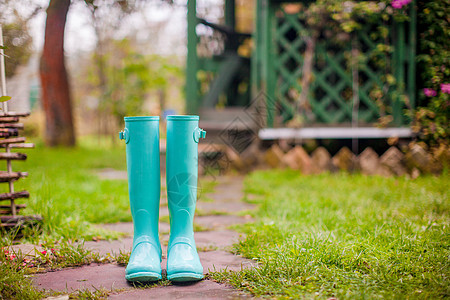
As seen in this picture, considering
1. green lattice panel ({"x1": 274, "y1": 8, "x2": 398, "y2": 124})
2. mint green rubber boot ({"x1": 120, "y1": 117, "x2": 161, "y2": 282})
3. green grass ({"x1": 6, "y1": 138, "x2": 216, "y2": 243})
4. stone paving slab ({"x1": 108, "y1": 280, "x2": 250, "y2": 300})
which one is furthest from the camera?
green lattice panel ({"x1": 274, "y1": 8, "x2": 398, "y2": 124})

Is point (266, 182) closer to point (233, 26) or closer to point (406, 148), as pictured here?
point (406, 148)

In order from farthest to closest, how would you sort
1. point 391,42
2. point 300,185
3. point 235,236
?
point 391,42
point 300,185
point 235,236

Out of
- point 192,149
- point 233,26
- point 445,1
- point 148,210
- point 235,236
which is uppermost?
point 233,26

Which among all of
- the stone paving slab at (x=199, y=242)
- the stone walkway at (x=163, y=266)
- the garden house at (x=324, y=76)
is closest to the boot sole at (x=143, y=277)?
the stone walkway at (x=163, y=266)

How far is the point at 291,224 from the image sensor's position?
194cm

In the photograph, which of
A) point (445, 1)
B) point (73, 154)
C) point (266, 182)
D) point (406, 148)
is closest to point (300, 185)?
point (266, 182)

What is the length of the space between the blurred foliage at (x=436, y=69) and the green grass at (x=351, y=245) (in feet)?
1.35

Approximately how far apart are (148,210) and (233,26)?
4.43 metres

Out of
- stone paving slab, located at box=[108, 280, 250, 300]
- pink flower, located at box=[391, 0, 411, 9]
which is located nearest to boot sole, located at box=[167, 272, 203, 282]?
stone paving slab, located at box=[108, 280, 250, 300]

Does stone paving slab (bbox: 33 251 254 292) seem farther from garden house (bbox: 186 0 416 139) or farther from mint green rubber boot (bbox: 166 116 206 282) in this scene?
garden house (bbox: 186 0 416 139)

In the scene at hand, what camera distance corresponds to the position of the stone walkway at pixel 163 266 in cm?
127

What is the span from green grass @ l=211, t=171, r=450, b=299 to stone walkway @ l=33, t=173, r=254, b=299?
8 centimetres

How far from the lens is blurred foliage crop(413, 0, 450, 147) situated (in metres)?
2.16

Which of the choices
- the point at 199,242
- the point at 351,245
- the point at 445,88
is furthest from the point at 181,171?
the point at 445,88
